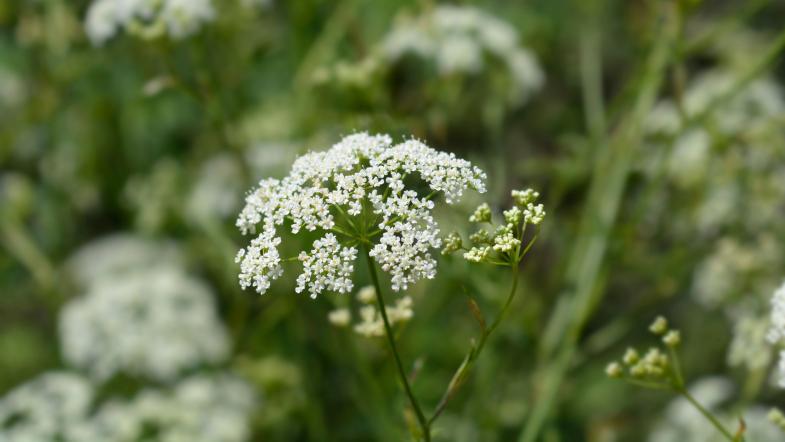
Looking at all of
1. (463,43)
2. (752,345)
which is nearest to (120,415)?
(463,43)

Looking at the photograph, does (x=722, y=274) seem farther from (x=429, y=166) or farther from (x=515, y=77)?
(x=429, y=166)

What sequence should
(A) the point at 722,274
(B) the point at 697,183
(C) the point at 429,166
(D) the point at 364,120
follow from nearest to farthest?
1. (C) the point at 429,166
2. (D) the point at 364,120
3. (A) the point at 722,274
4. (B) the point at 697,183

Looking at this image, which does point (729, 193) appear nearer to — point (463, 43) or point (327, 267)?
point (463, 43)

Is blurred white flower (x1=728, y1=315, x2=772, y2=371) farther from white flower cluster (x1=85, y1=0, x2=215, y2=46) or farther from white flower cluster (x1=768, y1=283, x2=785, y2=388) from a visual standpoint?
white flower cluster (x1=85, y1=0, x2=215, y2=46)

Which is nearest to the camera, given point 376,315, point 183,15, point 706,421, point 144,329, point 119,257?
point 376,315

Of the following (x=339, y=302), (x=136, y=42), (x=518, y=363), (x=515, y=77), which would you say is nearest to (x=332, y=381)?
(x=518, y=363)

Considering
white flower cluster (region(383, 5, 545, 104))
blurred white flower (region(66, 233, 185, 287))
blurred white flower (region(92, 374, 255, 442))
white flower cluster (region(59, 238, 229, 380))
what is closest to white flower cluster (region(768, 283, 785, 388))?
white flower cluster (region(383, 5, 545, 104))
